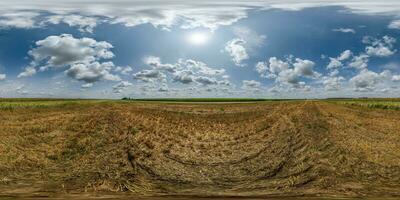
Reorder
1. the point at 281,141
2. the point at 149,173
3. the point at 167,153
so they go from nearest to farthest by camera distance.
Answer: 1. the point at 149,173
2. the point at 167,153
3. the point at 281,141

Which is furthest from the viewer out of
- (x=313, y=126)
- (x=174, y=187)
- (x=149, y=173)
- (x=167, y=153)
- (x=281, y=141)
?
(x=313, y=126)

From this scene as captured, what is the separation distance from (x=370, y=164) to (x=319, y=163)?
2.03 m

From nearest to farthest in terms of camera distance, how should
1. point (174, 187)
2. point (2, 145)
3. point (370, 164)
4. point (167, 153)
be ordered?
point (174, 187) < point (370, 164) < point (167, 153) < point (2, 145)

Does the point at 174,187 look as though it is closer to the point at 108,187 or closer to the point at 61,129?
the point at 108,187

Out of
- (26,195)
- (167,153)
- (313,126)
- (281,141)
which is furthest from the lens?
(313,126)

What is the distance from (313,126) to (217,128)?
21.8ft

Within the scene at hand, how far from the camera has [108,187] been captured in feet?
45.7

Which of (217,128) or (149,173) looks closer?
(149,173)

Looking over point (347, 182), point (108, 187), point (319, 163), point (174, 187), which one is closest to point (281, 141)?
point (319, 163)

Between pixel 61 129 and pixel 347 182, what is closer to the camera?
pixel 347 182

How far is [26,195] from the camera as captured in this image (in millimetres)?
13156

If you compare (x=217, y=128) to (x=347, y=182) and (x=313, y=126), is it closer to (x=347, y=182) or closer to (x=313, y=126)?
(x=313, y=126)

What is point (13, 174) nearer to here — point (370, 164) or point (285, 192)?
point (285, 192)

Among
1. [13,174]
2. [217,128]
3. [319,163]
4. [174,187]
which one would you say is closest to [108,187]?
[174,187]
